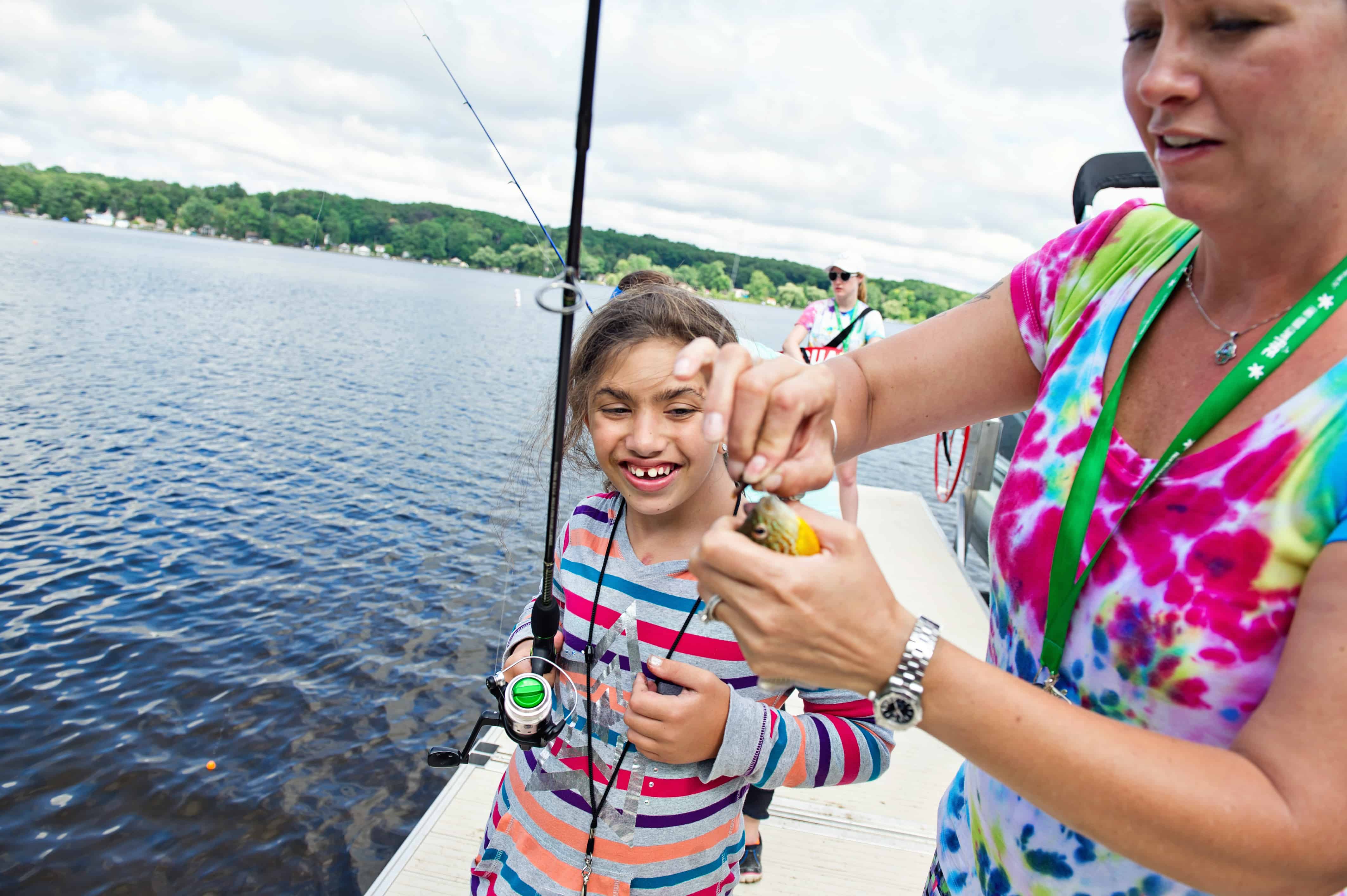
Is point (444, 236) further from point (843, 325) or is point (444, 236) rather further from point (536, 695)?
point (536, 695)

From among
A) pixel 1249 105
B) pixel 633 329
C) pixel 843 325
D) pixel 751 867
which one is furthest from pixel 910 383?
pixel 843 325

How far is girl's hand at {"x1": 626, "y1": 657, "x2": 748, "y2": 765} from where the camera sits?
1.57m

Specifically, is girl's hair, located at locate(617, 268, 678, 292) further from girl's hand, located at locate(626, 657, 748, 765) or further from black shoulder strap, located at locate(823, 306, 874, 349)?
black shoulder strap, located at locate(823, 306, 874, 349)

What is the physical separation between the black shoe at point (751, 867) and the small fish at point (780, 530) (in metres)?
2.53

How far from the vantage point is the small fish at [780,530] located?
0.95 m

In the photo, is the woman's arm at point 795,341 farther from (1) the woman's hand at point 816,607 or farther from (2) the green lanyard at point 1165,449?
(1) the woman's hand at point 816,607

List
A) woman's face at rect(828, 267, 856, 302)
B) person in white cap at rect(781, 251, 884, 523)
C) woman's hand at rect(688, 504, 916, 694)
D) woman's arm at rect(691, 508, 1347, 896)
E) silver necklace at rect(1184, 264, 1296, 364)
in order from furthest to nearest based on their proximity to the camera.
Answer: woman's face at rect(828, 267, 856, 302) → person in white cap at rect(781, 251, 884, 523) → silver necklace at rect(1184, 264, 1296, 364) → woman's hand at rect(688, 504, 916, 694) → woman's arm at rect(691, 508, 1347, 896)

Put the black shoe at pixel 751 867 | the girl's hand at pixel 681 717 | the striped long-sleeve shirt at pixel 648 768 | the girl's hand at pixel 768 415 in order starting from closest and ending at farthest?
the girl's hand at pixel 768 415 < the girl's hand at pixel 681 717 < the striped long-sleeve shirt at pixel 648 768 < the black shoe at pixel 751 867

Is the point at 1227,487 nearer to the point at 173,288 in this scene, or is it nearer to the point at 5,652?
the point at 5,652

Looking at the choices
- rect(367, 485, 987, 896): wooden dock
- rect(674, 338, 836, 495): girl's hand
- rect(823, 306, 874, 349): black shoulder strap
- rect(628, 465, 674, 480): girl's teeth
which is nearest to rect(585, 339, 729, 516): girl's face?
rect(628, 465, 674, 480): girl's teeth

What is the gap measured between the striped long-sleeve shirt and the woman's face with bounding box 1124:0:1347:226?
4.03 feet

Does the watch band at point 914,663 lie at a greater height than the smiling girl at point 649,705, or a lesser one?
greater

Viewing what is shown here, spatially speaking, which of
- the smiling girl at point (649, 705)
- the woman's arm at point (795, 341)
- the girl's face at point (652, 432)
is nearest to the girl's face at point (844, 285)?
the woman's arm at point (795, 341)

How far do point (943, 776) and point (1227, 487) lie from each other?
11.7ft
